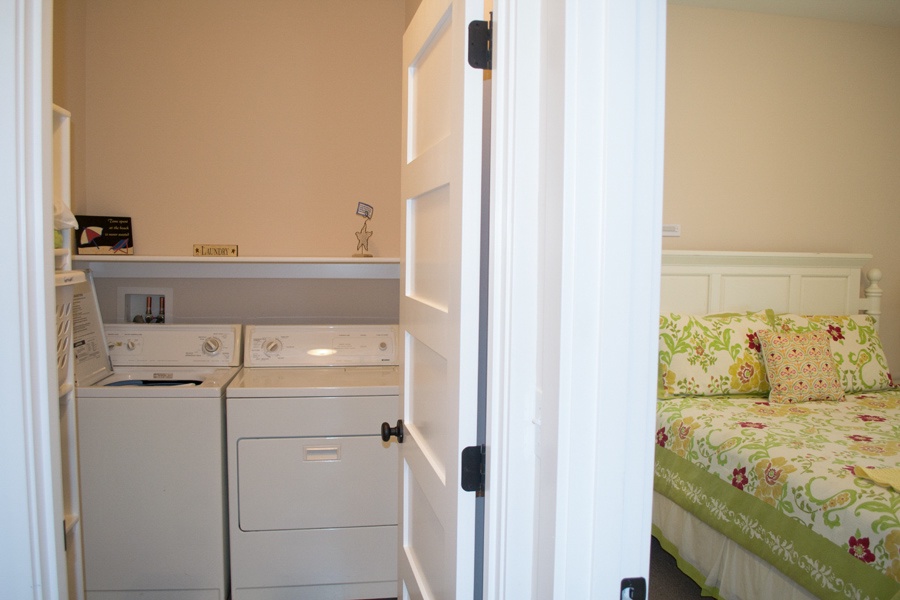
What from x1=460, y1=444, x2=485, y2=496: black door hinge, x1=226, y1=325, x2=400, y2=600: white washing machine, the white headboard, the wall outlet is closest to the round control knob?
x1=226, y1=325, x2=400, y2=600: white washing machine

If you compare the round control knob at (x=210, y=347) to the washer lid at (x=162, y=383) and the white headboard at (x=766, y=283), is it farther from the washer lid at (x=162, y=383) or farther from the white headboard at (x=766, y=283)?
the white headboard at (x=766, y=283)

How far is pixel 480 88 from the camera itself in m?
1.09

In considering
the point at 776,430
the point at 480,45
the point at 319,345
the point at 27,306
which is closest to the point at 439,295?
the point at 480,45

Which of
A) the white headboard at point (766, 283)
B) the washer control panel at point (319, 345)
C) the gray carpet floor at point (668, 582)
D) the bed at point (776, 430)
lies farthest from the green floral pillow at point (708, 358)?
the washer control panel at point (319, 345)

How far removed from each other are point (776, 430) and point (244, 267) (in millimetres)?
2262

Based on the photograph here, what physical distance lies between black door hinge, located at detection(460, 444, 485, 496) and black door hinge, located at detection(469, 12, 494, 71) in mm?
663

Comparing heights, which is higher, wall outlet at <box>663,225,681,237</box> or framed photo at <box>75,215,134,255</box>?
wall outlet at <box>663,225,681,237</box>

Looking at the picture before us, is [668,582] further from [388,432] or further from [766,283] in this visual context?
[766,283]

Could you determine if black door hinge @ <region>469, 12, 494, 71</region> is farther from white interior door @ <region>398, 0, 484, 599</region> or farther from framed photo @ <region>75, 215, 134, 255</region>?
framed photo @ <region>75, 215, 134, 255</region>

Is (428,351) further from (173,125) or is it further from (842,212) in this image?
(842,212)

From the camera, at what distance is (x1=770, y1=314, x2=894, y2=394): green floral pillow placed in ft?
9.89

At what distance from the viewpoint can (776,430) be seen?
7.72 feet

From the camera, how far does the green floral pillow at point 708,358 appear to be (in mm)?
2871

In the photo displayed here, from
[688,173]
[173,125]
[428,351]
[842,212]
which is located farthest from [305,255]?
[842,212]
